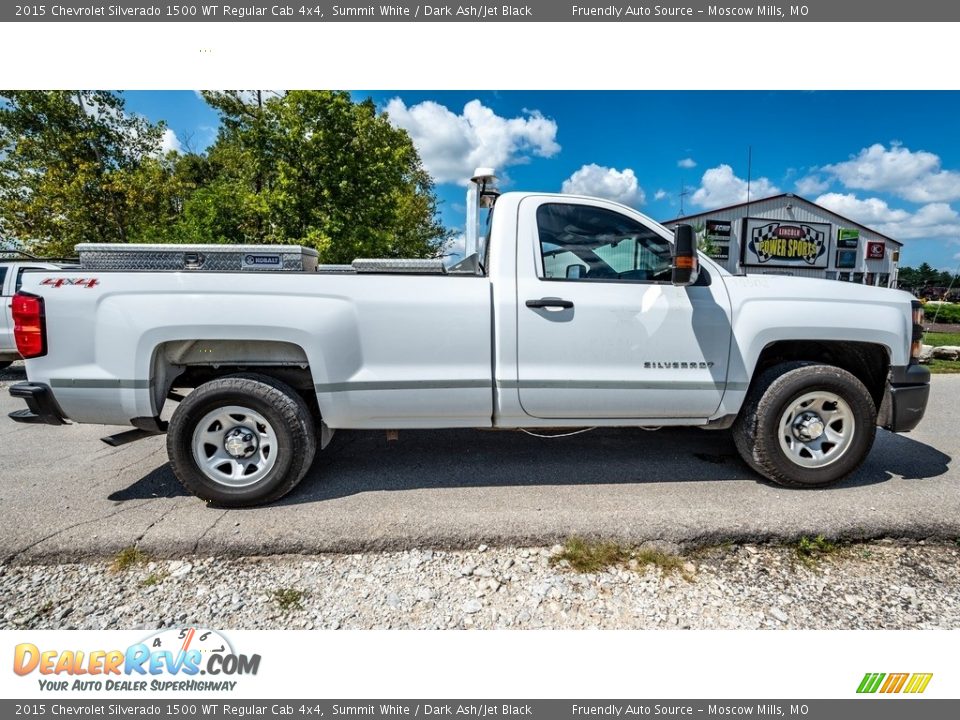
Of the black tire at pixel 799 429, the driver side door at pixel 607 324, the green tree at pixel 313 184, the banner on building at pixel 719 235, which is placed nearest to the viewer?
the driver side door at pixel 607 324

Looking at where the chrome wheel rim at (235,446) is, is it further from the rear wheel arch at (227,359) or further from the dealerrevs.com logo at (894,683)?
the dealerrevs.com logo at (894,683)

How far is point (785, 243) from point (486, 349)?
37.1 m

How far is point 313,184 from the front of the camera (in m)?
12.8

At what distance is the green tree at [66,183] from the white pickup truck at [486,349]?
47.5 ft

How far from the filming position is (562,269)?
323 cm

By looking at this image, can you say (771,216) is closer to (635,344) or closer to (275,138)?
(275,138)

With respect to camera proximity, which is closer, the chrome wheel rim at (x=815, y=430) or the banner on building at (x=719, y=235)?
the chrome wheel rim at (x=815, y=430)

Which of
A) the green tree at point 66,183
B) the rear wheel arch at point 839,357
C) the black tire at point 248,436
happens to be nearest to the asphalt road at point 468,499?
the black tire at point 248,436

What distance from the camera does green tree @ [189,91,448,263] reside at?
489 inches

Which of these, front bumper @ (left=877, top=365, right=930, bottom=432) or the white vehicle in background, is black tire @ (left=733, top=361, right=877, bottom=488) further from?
the white vehicle in background

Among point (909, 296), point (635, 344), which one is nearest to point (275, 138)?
point (635, 344)

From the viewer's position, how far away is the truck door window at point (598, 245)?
3225mm

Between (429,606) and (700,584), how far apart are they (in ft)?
Result: 4.39

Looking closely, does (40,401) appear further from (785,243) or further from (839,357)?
(785,243)
